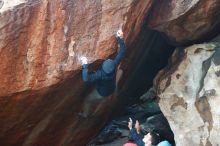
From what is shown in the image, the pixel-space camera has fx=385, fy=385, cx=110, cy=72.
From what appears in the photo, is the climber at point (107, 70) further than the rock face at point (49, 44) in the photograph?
Yes

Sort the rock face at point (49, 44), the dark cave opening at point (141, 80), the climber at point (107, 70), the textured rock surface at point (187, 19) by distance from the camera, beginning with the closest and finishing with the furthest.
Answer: the rock face at point (49, 44) → the climber at point (107, 70) → the textured rock surface at point (187, 19) → the dark cave opening at point (141, 80)

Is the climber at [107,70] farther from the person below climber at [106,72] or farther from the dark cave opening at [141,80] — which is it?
the dark cave opening at [141,80]

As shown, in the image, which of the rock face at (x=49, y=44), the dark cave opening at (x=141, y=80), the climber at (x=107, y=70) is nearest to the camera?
the rock face at (x=49, y=44)

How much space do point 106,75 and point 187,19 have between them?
2498mm

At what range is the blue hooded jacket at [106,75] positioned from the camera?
8633 millimetres

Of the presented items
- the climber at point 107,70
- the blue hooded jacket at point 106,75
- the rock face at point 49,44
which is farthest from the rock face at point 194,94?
the climber at point 107,70

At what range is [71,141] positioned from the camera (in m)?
11.3

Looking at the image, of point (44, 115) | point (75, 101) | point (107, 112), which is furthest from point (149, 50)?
point (44, 115)

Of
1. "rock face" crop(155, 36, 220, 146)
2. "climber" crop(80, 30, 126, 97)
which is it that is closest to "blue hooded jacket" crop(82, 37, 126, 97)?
"climber" crop(80, 30, 126, 97)

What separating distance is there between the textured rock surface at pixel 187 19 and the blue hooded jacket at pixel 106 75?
4.93 ft

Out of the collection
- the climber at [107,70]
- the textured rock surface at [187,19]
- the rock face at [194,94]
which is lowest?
the rock face at [194,94]

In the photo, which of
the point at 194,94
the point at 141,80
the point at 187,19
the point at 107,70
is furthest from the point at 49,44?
the point at 141,80

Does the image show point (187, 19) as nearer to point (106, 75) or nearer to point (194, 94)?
point (194, 94)

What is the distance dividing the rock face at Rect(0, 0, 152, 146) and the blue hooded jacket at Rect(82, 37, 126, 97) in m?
0.23
